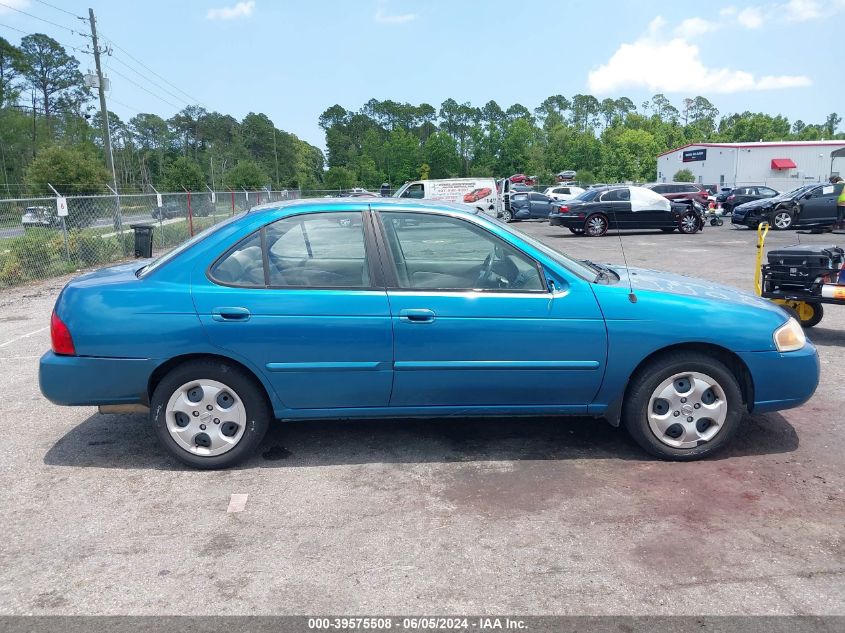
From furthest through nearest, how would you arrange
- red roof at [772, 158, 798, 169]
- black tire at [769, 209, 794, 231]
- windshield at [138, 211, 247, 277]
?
red roof at [772, 158, 798, 169] < black tire at [769, 209, 794, 231] < windshield at [138, 211, 247, 277]

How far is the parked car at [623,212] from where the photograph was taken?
22078mm

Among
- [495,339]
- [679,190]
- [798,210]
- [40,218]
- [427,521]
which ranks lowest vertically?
[427,521]

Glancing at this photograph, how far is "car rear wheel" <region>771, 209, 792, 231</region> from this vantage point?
892 inches

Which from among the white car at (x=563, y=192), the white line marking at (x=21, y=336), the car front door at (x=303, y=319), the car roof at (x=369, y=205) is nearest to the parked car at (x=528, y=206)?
the white car at (x=563, y=192)

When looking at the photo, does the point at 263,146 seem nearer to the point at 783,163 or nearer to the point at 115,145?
the point at 115,145

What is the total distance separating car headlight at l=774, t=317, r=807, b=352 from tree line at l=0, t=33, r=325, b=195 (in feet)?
116

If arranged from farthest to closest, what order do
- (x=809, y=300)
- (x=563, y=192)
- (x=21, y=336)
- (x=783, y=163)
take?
(x=783, y=163) → (x=563, y=192) → (x=21, y=336) → (x=809, y=300)

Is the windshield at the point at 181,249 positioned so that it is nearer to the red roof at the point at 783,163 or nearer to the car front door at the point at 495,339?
the car front door at the point at 495,339

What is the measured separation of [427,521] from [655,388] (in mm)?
1634

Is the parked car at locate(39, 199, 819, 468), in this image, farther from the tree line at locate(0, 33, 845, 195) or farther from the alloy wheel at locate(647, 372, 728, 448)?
the tree line at locate(0, 33, 845, 195)

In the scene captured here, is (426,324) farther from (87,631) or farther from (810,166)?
(810,166)

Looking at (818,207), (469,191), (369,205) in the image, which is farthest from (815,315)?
(469,191)

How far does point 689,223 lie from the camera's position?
74.7ft

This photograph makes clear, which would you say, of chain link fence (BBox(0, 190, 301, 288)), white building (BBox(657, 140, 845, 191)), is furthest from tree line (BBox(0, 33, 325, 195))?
white building (BBox(657, 140, 845, 191))
